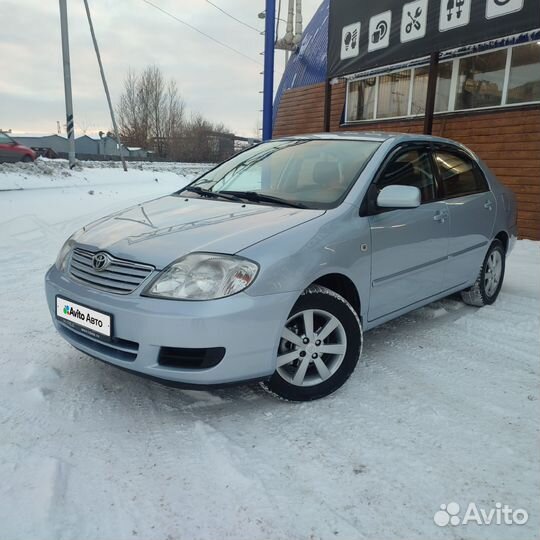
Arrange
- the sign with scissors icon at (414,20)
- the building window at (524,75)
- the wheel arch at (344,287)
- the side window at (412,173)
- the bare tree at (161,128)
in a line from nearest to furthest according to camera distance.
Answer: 1. the wheel arch at (344,287)
2. the side window at (412,173)
3. the building window at (524,75)
4. the sign with scissors icon at (414,20)
5. the bare tree at (161,128)

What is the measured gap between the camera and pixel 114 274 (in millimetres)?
2449

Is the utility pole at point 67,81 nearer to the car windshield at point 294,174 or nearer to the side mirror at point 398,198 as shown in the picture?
the car windshield at point 294,174

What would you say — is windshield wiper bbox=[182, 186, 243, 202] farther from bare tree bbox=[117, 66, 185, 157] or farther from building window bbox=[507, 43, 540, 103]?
bare tree bbox=[117, 66, 185, 157]

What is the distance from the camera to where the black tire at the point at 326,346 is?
8.37 ft

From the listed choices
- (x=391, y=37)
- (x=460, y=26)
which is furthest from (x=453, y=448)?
(x=391, y=37)

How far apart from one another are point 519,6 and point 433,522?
23.9 feet

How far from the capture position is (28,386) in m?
2.75

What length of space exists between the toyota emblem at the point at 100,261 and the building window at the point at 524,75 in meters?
7.82

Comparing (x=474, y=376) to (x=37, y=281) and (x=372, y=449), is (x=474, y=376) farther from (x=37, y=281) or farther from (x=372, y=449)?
(x=37, y=281)

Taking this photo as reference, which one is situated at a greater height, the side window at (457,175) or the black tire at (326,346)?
the side window at (457,175)

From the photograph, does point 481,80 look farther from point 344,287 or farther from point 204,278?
point 204,278

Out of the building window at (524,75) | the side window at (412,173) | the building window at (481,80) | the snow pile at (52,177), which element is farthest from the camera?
the snow pile at (52,177)

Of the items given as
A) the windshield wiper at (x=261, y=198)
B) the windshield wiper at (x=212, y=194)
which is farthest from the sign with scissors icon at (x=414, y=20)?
the windshield wiper at (x=261, y=198)

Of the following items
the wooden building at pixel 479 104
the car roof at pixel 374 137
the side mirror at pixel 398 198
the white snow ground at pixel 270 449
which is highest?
the wooden building at pixel 479 104
